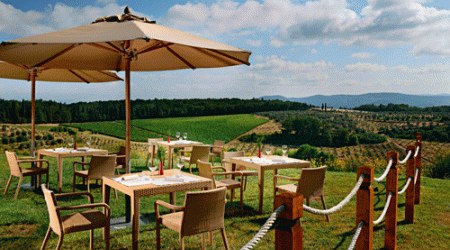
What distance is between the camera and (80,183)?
7457 mm

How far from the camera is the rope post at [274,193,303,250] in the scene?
54.2 inches

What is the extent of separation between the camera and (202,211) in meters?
2.96

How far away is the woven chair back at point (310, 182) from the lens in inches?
174

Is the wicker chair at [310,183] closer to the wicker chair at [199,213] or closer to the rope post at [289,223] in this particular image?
the wicker chair at [199,213]

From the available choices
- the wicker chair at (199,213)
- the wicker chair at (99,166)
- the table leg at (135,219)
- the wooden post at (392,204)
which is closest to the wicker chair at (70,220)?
the table leg at (135,219)

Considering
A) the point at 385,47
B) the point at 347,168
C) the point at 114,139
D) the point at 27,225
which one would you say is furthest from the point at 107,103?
the point at 385,47

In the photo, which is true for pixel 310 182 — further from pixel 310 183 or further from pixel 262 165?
pixel 262 165

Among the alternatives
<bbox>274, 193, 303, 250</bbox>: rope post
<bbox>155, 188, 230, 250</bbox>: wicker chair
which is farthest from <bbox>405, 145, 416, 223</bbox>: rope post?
<bbox>274, 193, 303, 250</bbox>: rope post

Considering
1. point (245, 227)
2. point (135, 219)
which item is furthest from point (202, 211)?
point (245, 227)

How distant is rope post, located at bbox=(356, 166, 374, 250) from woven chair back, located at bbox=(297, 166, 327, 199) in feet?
6.22

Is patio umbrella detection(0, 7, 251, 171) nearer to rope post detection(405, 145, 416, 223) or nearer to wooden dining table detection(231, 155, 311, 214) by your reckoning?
wooden dining table detection(231, 155, 311, 214)

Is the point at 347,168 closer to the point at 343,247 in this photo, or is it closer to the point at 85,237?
the point at 343,247

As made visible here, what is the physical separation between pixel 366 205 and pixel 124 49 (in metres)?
3.64

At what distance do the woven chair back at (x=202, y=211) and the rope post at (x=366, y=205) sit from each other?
1246 millimetres
